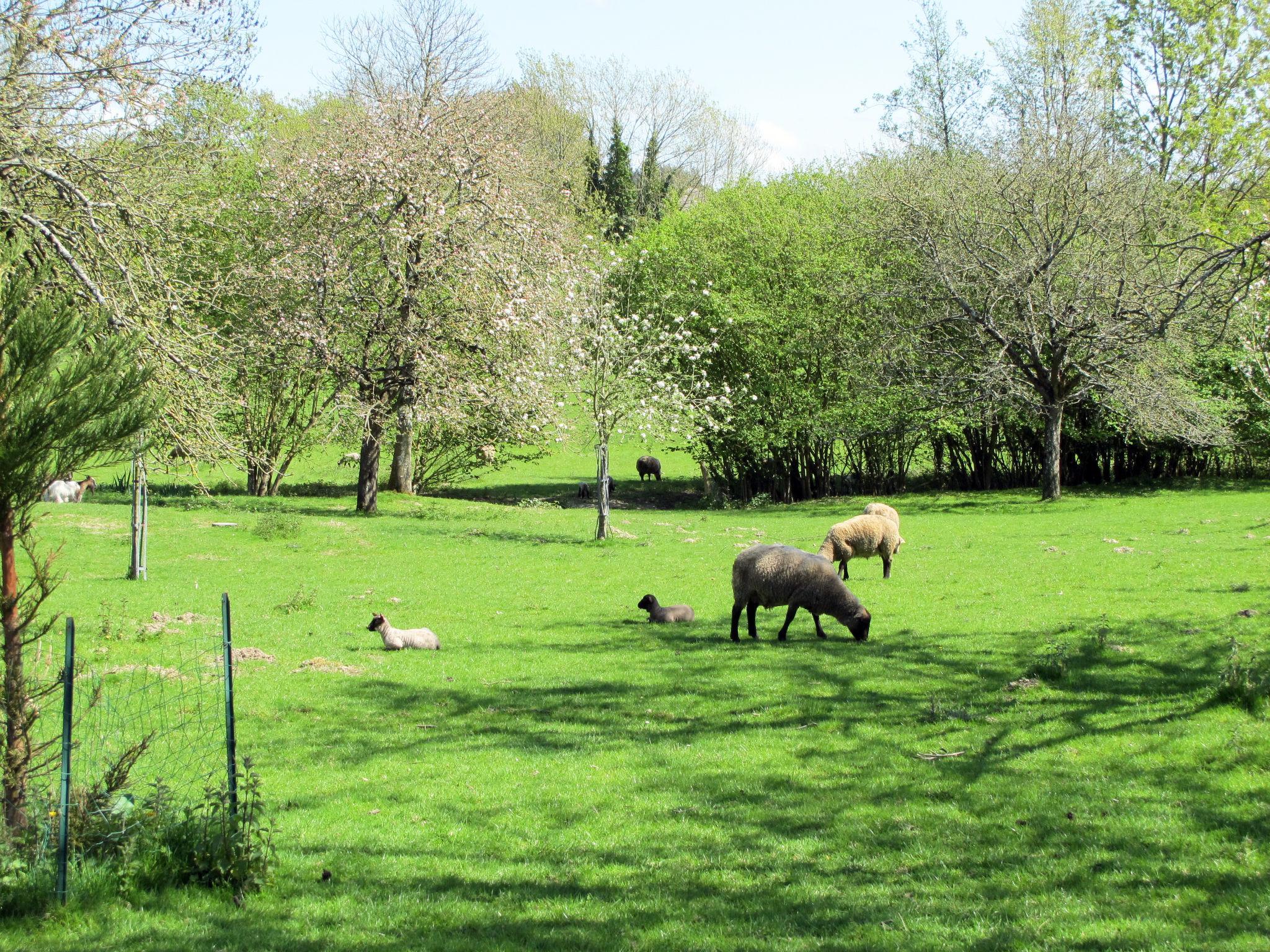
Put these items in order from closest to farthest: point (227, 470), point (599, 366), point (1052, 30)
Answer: point (599, 366)
point (227, 470)
point (1052, 30)

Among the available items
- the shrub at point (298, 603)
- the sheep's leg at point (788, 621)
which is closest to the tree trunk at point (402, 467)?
the shrub at point (298, 603)

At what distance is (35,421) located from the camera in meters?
6.45

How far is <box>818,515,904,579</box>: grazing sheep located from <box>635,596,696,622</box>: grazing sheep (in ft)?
15.2

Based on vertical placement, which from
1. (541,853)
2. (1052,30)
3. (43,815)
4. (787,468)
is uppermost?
(1052,30)

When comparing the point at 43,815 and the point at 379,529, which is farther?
the point at 379,529

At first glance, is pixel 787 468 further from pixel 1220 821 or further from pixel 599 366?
pixel 1220 821

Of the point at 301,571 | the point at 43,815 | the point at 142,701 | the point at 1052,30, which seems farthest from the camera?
the point at 1052,30

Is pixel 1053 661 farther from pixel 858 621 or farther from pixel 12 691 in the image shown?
pixel 12 691

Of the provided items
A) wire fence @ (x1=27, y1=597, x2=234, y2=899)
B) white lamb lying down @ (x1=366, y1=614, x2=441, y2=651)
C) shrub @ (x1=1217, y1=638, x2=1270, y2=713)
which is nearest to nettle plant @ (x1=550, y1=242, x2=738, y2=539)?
white lamb lying down @ (x1=366, y1=614, x2=441, y2=651)

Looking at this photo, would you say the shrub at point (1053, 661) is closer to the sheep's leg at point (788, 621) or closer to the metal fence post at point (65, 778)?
the sheep's leg at point (788, 621)

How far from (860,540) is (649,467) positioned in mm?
34423

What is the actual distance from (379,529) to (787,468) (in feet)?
74.7

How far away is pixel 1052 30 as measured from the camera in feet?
172

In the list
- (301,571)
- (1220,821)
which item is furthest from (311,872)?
(301,571)
